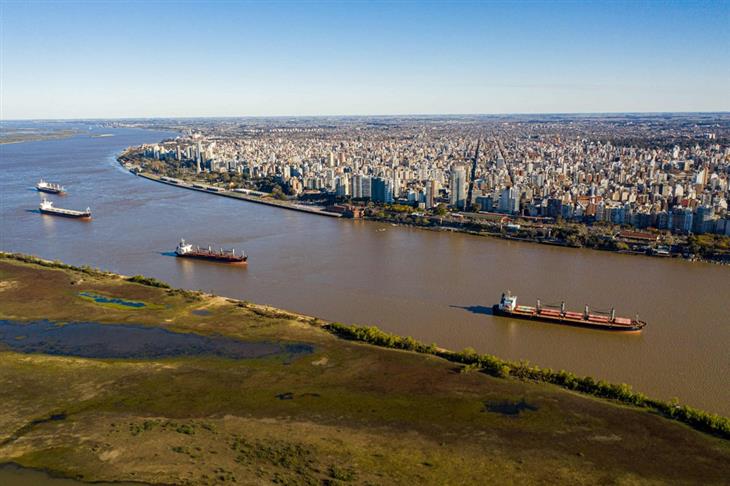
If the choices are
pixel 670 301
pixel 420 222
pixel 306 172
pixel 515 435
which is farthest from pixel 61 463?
pixel 306 172

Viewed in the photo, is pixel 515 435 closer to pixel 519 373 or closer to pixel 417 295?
pixel 519 373

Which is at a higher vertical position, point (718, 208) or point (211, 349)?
point (718, 208)

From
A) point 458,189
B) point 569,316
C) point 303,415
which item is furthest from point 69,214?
point 569,316

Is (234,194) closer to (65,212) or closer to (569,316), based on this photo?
(65,212)

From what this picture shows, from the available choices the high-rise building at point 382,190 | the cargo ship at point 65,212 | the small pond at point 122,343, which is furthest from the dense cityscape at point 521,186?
the small pond at point 122,343

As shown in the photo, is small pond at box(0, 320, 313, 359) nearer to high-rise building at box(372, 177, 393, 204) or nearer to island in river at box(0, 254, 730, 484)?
island in river at box(0, 254, 730, 484)

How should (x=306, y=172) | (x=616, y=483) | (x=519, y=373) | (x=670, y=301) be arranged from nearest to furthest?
(x=616, y=483), (x=519, y=373), (x=670, y=301), (x=306, y=172)

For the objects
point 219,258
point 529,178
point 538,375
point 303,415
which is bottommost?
point 303,415
